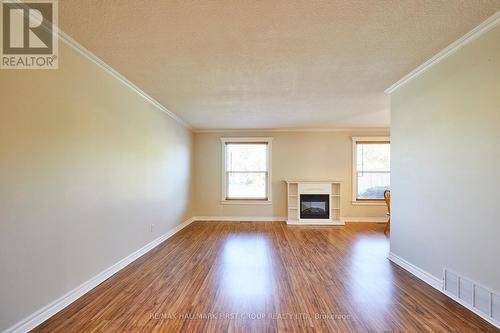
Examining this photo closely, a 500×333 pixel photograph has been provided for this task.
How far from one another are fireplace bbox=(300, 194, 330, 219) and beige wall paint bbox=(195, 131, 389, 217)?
1.70 feet

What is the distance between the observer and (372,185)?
A: 6.18 meters

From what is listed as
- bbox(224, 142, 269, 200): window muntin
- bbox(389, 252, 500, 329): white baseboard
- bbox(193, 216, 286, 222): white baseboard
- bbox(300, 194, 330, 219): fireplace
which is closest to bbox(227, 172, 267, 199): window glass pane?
bbox(224, 142, 269, 200): window muntin

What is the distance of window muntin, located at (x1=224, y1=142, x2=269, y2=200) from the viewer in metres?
6.37

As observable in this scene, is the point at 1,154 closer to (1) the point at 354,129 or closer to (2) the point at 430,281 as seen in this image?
→ (2) the point at 430,281

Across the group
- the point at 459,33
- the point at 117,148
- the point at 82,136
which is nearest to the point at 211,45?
the point at 82,136

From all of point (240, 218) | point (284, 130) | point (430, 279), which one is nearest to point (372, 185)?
point (284, 130)

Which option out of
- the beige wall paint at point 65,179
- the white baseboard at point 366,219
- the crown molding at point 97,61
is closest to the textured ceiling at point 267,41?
the crown molding at point 97,61

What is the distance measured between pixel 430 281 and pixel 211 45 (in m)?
3.45

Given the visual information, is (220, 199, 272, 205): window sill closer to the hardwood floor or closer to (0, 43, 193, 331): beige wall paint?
the hardwood floor

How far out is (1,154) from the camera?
161 cm

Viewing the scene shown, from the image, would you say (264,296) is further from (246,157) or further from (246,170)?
(246,157)

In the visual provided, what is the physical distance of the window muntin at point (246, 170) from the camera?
637 cm

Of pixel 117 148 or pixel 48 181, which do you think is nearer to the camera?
pixel 48 181

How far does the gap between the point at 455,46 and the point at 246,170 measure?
483 cm
